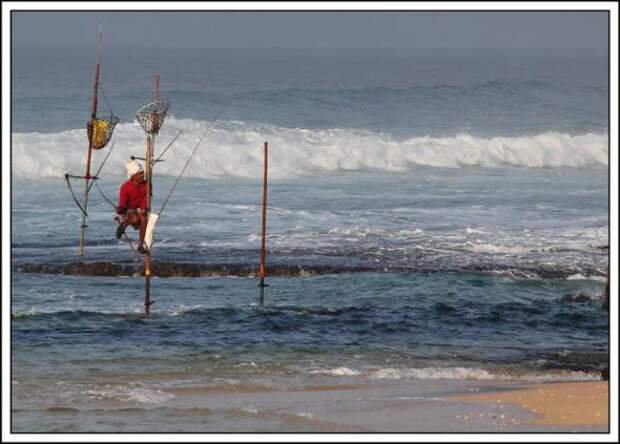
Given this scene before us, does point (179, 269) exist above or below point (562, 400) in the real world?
above

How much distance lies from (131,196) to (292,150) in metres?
25.0

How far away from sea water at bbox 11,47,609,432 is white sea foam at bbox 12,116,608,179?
0.10 metres

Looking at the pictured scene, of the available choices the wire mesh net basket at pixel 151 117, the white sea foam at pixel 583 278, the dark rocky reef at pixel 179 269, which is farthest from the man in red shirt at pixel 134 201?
the white sea foam at pixel 583 278

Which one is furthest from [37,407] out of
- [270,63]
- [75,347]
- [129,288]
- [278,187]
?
[270,63]

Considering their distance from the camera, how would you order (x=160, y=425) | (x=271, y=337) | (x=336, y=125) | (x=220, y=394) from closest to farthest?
(x=160, y=425) → (x=220, y=394) → (x=271, y=337) → (x=336, y=125)

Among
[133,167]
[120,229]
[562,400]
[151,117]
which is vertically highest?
[151,117]

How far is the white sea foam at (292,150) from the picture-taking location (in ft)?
135

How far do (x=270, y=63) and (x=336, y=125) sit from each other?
4373 centimetres

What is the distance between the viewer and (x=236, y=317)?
891 inches

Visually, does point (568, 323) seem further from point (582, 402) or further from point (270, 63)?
point (270, 63)

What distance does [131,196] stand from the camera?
20.5m

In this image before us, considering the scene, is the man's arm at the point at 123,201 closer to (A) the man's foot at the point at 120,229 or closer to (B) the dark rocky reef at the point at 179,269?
(A) the man's foot at the point at 120,229

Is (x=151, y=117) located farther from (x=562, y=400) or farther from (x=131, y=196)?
(x=562, y=400)

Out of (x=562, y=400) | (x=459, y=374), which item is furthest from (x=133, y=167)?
(x=562, y=400)
